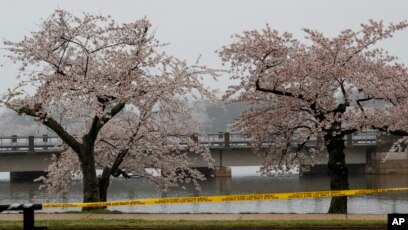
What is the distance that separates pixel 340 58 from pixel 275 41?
241cm

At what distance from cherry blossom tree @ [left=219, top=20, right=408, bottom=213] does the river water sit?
33.6 ft

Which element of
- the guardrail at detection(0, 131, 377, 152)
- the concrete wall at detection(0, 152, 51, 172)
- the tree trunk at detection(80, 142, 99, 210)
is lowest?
the tree trunk at detection(80, 142, 99, 210)

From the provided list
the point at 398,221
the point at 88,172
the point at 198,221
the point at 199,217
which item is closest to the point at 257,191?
the point at 88,172

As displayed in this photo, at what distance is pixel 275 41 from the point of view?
2203cm

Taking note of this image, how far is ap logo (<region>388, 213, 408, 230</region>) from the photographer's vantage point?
1021 centimetres

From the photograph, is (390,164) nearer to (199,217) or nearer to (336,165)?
(336,165)

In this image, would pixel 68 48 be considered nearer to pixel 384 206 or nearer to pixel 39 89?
pixel 39 89

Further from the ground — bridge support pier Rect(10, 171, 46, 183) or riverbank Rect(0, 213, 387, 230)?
bridge support pier Rect(10, 171, 46, 183)

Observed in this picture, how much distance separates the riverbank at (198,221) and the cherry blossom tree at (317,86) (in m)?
6.34

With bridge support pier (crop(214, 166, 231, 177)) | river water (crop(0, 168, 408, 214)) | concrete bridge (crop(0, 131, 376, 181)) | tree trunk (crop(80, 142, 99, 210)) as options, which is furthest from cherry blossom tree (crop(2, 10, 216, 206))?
bridge support pier (crop(214, 166, 231, 177))

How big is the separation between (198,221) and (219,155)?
4922 centimetres

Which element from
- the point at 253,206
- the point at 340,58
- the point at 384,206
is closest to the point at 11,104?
the point at 340,58

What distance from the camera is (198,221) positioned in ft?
45.6

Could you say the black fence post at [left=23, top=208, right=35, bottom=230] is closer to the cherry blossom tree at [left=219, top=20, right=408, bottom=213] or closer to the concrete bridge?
the cherry blossom tree at [left=219, top=20, right=408, bottom=213]
